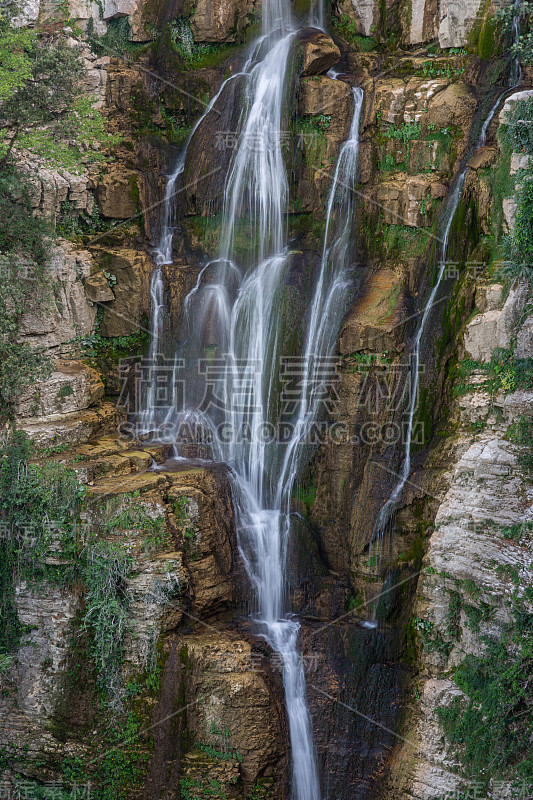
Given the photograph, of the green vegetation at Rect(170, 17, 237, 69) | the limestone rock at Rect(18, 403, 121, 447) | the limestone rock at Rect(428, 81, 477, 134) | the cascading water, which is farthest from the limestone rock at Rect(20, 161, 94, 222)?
the limestone rock at Rect(428, 81, 477, 134)

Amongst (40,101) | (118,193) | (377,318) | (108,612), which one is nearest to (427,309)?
(377,318)

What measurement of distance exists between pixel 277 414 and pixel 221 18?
29.2 feet

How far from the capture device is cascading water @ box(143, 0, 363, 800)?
11219mm

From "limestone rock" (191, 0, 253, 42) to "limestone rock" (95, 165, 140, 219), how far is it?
361cm

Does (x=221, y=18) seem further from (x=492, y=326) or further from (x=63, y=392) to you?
(x=492, y=326)

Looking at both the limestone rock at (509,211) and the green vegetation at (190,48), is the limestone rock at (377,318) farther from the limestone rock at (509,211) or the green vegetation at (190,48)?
the green vegetation at (190,48)

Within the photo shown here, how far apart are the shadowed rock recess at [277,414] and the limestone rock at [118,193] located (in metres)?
0.04

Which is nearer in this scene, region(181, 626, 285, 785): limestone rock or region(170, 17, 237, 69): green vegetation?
region(181, 626, 285, 785): limestone rock

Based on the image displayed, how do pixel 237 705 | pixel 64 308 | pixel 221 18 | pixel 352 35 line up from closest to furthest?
pixel 237 705, pixel 64 308, pixel 352 35, pixel 221 18

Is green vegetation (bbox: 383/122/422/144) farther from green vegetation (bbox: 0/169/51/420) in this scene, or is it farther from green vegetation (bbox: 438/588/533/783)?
green vegetation (bbox: 438/588/533/783)

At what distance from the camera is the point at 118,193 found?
14172mm

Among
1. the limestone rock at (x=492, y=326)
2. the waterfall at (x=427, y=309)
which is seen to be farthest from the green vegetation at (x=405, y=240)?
the limestone rock at (x=492, y=326)

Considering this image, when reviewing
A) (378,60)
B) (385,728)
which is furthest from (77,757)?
(378,60)

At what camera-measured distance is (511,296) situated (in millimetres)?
9602
